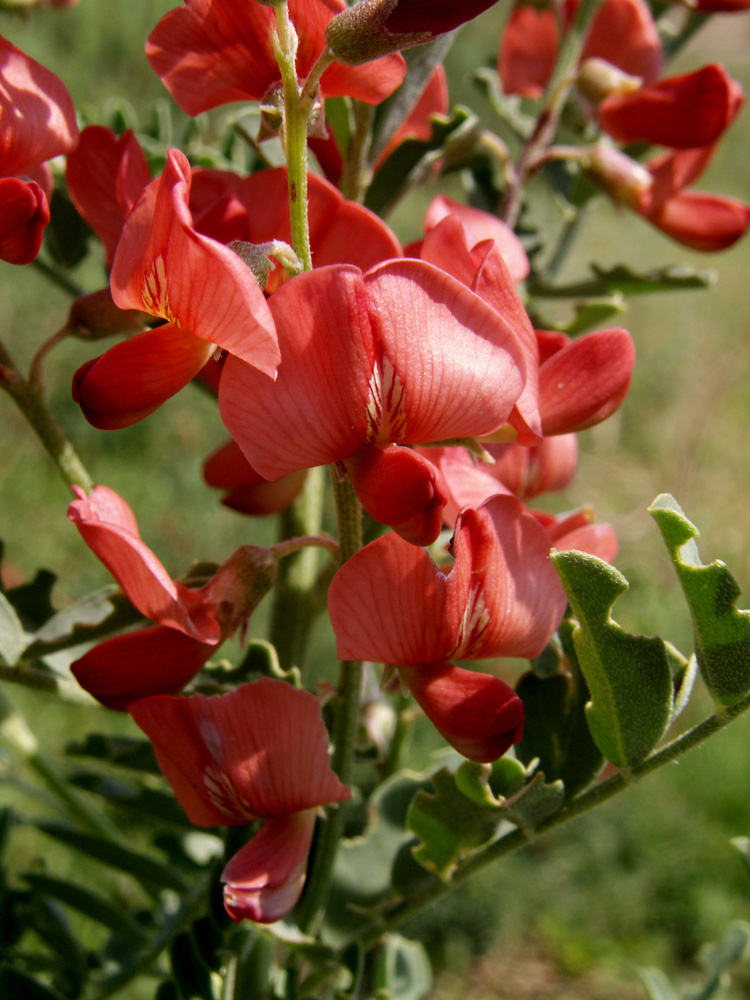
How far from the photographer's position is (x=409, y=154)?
0.69m

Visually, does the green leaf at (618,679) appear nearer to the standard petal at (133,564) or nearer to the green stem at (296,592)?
the standard petal at (133,564)

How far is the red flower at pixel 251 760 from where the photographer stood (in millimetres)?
525

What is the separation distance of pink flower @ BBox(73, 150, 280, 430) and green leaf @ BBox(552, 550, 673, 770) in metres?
0.19

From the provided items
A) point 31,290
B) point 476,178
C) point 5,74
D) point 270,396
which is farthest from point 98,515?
point 31,290

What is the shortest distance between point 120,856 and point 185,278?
1.83 ft

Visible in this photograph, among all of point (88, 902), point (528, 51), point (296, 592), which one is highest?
point (528, 51)

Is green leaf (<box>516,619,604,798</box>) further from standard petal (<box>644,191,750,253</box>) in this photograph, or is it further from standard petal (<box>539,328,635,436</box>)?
standard petal (<box>644,191,750,253</box>)

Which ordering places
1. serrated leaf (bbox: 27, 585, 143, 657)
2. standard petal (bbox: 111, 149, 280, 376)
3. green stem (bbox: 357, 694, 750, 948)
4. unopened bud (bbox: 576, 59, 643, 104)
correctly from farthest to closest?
unopened bud (bbox: 576, 59, 643, 104) → serrated leaf (bbox: 27, 585, 143, 657) → green stem (bbox: 357, 694, 750, 948) → standard petal (bbox: 111, 149, 280, 376)

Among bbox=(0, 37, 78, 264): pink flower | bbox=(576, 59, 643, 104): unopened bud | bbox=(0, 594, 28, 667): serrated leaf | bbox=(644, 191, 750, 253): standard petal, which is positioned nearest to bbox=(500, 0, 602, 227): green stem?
bbox=(576, 59, 643, 104): unopened bud

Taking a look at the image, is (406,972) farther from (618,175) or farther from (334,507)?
(618,175)

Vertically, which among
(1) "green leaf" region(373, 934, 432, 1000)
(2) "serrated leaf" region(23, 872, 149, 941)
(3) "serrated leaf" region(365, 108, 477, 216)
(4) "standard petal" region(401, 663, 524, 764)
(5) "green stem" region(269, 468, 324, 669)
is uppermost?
(3) "serrated leaf" region(365, 108, 477, 216)

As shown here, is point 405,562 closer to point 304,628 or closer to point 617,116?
point 304,628

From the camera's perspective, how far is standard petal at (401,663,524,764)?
49 cm

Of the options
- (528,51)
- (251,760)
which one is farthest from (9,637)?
(528,51)
